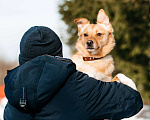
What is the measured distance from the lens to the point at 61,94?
1642 millimetres

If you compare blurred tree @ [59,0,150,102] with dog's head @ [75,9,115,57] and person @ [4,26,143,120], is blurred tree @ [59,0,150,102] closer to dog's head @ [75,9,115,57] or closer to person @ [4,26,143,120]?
dog's head @ [75,9,115,57]

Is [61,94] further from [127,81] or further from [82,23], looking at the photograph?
[82,23]

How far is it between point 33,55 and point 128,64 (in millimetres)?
10918

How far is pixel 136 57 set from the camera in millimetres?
12391

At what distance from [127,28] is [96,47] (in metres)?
8.25

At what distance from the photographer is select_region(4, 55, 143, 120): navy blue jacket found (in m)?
1.55

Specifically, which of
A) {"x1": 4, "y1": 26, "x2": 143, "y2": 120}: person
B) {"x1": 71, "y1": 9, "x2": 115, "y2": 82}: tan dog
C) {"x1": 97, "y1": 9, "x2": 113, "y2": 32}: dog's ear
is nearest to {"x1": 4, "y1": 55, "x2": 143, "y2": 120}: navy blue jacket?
{"x1": 4, "y1": 26, "x2": 143, "y2": 120}: person

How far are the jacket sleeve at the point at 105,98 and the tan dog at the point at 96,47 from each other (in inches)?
53.2

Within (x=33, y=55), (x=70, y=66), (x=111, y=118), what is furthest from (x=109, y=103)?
(x=33, y=55)

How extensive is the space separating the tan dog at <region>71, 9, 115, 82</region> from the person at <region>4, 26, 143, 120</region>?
1.38m

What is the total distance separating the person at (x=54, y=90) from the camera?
5.11 ft

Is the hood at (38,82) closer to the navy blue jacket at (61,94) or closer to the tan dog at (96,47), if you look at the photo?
the navy blue jacket at (61,94)

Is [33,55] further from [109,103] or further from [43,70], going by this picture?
[109,103]

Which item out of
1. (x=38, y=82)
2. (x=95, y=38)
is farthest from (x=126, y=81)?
(x=95, y=38)
